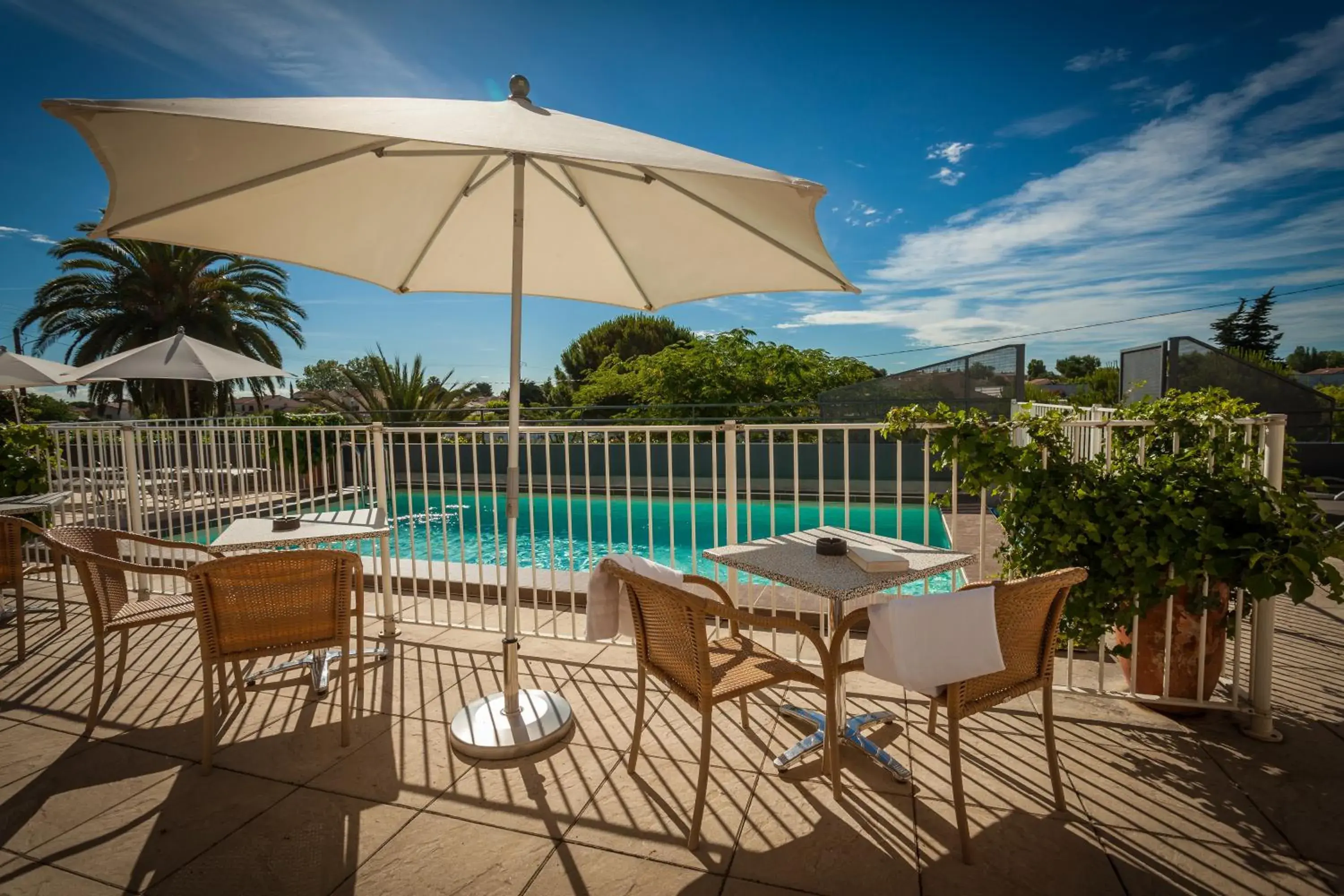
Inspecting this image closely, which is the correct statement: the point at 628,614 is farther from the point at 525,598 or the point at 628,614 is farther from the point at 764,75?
the point at 764,75

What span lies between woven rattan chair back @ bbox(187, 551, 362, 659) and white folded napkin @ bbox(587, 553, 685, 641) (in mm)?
928

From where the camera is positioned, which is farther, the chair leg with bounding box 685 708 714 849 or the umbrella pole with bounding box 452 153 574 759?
the umbrella pole with bounding box 452 153 574 759

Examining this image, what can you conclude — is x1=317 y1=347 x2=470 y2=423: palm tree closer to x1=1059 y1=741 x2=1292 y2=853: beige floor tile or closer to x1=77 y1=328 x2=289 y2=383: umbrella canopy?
x1=77 y1=328 x2=289 y2=383: umbrella canopy

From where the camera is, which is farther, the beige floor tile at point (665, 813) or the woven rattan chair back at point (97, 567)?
the woven rattan chair back at point (97, 567)

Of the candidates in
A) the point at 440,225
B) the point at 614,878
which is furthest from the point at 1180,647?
the point at 440,225

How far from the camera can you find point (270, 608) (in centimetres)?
227

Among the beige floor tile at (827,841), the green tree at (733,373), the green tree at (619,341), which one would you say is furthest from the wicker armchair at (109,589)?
the green tree at (619,341)

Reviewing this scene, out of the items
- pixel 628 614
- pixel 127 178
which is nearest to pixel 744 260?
pixel 628 614

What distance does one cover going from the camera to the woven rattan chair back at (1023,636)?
1754 millimetres

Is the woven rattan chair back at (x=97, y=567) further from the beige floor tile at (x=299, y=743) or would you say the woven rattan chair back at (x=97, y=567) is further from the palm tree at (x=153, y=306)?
→ the palm tree at (x=153, y=306)

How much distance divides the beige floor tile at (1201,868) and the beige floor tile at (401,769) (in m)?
2.10

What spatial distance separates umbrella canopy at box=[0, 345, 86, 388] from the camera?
19.3ft

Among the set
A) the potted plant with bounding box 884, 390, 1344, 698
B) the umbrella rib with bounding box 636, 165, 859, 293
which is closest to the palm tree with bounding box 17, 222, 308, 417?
the umbrella rib with bounding box 636, 165, 859, 293

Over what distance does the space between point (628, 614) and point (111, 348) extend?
62.0 ft
